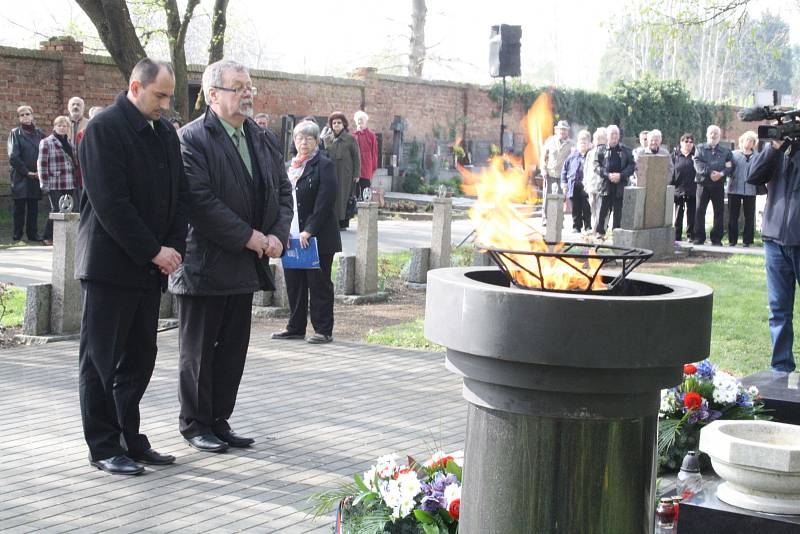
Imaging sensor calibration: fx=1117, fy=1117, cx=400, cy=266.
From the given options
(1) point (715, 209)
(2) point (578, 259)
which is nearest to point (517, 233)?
(2) point (578, 259)

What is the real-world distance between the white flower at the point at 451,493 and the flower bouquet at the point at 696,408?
193cm

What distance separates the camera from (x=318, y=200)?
10117 mm

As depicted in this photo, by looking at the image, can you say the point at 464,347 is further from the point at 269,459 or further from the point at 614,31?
the point at 614,31

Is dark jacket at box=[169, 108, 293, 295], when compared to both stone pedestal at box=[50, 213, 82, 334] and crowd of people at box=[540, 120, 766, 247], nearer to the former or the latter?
stone pedestal at box=[50, 213, 82, 334]

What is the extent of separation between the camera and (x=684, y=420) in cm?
618

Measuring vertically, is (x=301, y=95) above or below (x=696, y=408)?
above

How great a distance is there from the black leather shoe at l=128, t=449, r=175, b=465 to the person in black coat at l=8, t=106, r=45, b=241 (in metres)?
12.8

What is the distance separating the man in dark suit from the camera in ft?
19.4

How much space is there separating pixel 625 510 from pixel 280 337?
705 cm

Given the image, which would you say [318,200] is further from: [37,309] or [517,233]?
[517,233]

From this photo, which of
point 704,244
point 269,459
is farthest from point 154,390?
point 704,244

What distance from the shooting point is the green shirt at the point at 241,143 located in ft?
22.1

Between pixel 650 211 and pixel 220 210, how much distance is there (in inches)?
500

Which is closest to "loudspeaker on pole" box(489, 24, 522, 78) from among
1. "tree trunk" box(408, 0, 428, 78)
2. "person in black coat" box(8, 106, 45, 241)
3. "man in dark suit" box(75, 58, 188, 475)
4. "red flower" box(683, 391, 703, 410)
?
"person in black coat" box(8, 106, 45, 241)
